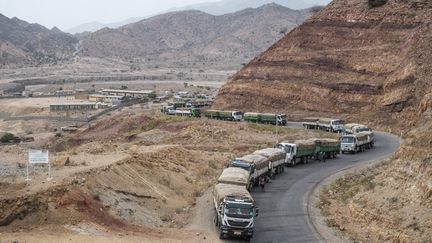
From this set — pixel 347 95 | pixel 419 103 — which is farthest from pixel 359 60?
pixel 419 103

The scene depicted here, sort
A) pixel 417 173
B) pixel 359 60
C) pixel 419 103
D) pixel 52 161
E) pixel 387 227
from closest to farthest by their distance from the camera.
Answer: pixel 387 227 → pixel 417 173 → pixel 52 161 → pixel 419 103 → pixel 359 60

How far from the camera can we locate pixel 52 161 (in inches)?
1817

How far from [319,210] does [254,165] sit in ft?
22.7

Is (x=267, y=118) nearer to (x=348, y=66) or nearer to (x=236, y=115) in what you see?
(x=236, y=115)

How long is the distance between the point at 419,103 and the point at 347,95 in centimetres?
1328

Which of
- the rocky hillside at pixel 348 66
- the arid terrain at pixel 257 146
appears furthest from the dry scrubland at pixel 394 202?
the rocky hillside at pixel 348 66

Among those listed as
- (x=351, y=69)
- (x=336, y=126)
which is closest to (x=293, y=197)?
(x=336, y=126)

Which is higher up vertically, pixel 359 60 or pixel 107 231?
pixel 359 60

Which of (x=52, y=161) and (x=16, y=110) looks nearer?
(x=52, y=161)

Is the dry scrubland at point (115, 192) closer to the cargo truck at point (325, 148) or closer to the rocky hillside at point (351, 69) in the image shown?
the cargo truck at point (325, 148)

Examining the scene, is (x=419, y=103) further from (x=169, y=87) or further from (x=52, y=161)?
(x=169, y=87)

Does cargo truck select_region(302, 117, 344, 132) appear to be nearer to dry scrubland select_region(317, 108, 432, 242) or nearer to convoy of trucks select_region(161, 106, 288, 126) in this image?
convoy of trucks select_region(161, 106, 288, 126)

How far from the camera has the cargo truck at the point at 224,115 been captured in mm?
92500

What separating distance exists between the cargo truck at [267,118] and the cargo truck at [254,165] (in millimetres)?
36940
